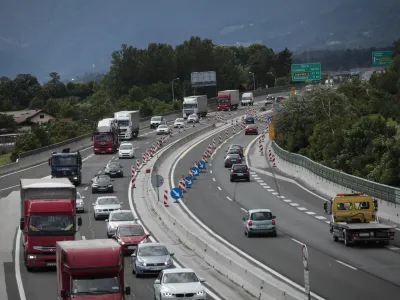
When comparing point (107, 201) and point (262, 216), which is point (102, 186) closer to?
point (107, 201)

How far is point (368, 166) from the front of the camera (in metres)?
58.6

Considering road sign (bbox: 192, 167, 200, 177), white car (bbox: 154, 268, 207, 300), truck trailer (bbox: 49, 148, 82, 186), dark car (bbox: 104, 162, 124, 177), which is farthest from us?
dark car (bbox: 104, 162, 124, 177)

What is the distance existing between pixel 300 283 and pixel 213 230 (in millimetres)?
16584

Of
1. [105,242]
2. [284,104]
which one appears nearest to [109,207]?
[105,242]

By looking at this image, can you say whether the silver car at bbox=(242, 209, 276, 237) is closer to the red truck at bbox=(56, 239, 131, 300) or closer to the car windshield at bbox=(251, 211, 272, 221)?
the car windshield at bbox=(251, 211, 272, 221)

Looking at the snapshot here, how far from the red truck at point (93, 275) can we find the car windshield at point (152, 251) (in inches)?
374

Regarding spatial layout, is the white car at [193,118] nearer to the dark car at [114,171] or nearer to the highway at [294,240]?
the highway at [294,240]

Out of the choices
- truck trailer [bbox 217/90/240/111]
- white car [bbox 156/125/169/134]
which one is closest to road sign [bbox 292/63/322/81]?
white car [bbox 156/125/169/134]

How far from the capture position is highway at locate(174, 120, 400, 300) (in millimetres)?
29438

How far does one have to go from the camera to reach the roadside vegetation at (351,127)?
195ft

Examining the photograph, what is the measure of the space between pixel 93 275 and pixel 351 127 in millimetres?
50361

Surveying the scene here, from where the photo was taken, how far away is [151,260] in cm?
3206

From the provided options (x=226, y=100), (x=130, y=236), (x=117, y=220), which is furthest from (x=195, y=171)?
(x=226, y=100)

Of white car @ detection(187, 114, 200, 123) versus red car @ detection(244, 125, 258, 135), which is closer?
red car @ detection(244, 125, 258, 135)
